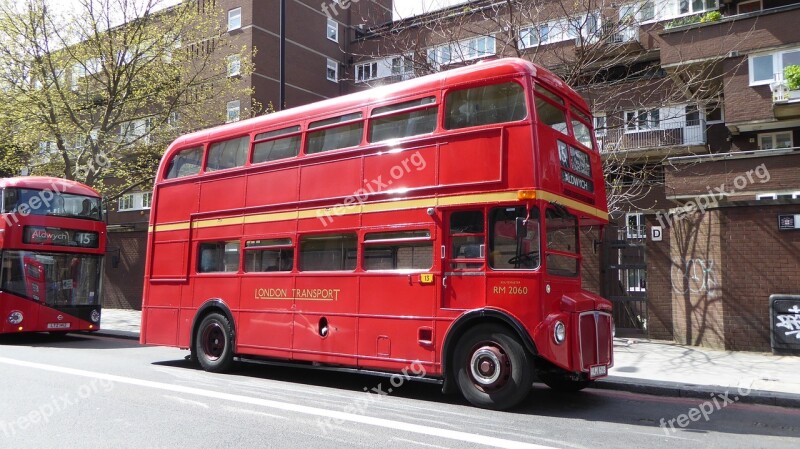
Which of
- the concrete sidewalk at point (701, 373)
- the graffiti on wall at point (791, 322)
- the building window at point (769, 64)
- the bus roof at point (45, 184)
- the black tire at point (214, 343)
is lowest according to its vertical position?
the concrete sidewalk at point (701, 373)

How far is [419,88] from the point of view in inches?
310

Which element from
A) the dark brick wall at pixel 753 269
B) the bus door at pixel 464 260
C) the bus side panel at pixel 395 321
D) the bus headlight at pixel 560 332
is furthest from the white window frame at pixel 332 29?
the bus headlight at pixel 560 332

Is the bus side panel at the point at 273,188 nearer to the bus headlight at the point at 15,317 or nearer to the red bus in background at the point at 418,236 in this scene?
the red bus in background at the point at 418,236

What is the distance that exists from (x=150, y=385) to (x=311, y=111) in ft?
15.5

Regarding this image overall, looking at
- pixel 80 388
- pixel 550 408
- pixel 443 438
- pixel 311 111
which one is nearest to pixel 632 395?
pixel 550 408

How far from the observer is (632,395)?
824cm

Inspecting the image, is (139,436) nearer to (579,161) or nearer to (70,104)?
(579,161)

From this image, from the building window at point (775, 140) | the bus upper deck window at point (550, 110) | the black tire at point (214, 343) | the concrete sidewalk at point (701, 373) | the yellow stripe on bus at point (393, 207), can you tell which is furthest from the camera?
the building window at point (775, 140)

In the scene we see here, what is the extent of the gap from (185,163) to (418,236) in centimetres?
567

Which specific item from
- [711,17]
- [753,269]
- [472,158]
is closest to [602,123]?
[753,269]

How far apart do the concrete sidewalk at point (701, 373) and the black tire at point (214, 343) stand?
5970 millimetres

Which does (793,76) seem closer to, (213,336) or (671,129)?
(671,129)

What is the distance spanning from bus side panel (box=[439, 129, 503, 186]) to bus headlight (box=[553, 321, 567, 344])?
6.12ft

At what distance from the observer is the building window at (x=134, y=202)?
114 ft
